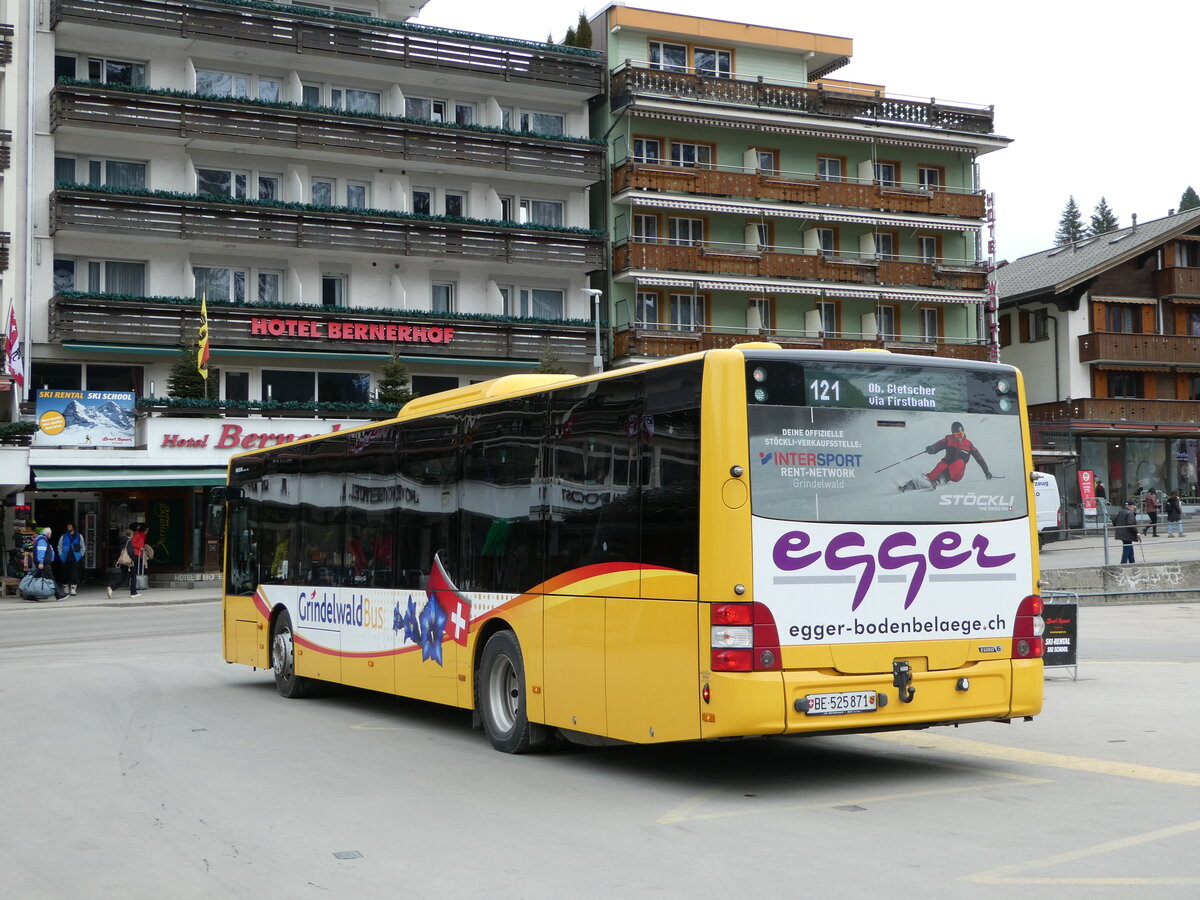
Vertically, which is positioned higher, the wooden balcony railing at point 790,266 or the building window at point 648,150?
the building window at point 648,150

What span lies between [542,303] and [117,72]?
15858mm

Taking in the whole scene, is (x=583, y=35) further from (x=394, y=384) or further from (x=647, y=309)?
(x=394, y=384)

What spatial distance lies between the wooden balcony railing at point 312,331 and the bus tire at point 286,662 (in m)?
27.5

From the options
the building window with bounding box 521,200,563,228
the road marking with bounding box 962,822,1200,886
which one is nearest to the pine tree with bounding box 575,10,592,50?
the building window with bounding box 521,200,563,228

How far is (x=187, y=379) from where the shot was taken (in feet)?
139

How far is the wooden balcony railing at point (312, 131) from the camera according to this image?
42562 millimetres

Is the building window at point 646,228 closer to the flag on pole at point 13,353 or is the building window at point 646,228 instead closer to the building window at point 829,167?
the building window at point 829,167

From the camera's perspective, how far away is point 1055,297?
60531 mm

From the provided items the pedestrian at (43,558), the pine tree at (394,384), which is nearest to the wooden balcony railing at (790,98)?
the pine tree at (394,384)

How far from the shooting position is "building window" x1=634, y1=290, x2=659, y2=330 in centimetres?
5197

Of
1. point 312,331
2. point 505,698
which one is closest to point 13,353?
point 312,331

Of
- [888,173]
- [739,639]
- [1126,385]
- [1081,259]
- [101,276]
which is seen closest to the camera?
[739,639]

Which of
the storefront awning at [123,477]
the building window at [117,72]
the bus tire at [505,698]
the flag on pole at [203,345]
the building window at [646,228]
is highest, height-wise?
the building window at [117,72]

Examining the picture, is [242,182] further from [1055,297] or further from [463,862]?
[463,862]
